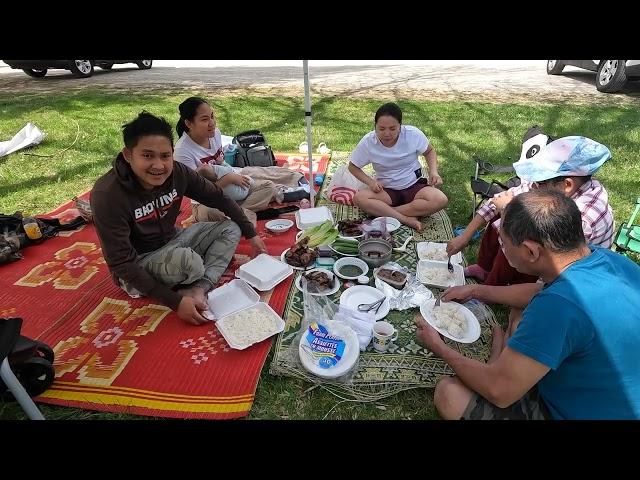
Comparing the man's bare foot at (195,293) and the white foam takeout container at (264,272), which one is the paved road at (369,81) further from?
the man's bare foot at (195,293)

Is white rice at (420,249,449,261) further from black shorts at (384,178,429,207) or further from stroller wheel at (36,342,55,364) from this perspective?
stroller wheel at (36,342,55,364)

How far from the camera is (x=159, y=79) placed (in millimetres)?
10914

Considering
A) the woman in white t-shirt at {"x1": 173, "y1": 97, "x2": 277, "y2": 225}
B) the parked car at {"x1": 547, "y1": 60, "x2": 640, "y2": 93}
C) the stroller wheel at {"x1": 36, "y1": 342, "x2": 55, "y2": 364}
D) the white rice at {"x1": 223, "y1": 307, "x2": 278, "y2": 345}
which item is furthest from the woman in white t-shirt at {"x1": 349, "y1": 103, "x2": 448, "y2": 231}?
the parked car at {"x1": 547, "y1": 60, "x2": 640, "y2": 93}

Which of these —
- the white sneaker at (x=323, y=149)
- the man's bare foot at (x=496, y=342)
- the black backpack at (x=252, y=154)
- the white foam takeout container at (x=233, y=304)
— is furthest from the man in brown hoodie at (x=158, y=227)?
the white sneaker at (x=323, y=149)

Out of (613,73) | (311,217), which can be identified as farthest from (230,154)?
(613,73)

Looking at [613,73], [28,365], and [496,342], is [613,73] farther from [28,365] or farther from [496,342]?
[28,365]

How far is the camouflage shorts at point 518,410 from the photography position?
6.04 feet

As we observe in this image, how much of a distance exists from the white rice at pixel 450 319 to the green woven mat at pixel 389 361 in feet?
0.50

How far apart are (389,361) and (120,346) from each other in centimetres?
187
